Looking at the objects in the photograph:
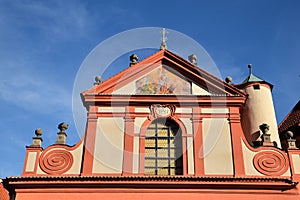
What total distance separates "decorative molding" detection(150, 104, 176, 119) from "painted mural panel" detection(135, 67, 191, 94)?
71 centimetres

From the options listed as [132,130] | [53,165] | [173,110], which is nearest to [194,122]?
[173,110]

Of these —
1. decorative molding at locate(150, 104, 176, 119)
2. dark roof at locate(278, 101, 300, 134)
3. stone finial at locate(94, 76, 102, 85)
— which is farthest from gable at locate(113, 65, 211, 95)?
dark roof at locate(278, 101, 300, 134)

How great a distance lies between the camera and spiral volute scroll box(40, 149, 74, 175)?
15.0 metres

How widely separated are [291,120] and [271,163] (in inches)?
224

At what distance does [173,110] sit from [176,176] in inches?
118

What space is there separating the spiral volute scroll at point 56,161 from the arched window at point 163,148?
110 inches

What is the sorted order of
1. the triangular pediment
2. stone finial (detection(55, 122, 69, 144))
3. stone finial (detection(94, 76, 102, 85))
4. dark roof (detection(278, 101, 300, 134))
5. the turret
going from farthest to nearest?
dark roof (detection(278, 101, 300, 134)), the turret, stone finial (detection(94, 76, 102, 85)), the triangular pediment, stone finial (detection(55, 122, 69, 144))

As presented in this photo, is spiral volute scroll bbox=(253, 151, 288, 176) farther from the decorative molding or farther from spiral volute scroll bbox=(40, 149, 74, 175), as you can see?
spiral volute scroll bbox=(40, 149, 74, 175)

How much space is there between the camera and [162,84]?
17156 millimetres

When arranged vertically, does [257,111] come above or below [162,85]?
below
